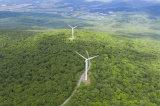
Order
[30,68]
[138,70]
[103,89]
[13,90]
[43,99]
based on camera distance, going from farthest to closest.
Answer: [138,70] < [30,68] < [13,90] < [103,89] < [43,99]

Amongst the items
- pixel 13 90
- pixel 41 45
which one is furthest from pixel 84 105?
pixel 41 45

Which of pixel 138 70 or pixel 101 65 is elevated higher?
pixel 101 65

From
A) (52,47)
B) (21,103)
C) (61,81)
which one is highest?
(52,47)

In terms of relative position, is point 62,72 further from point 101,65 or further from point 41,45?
point 41,45

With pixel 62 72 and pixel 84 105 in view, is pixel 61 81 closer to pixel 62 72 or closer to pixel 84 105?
pixel 62 72

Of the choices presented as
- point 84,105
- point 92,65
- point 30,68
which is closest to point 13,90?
point 30,68

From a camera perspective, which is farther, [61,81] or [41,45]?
[41,45]

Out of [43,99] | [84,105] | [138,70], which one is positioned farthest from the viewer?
[138,70]
